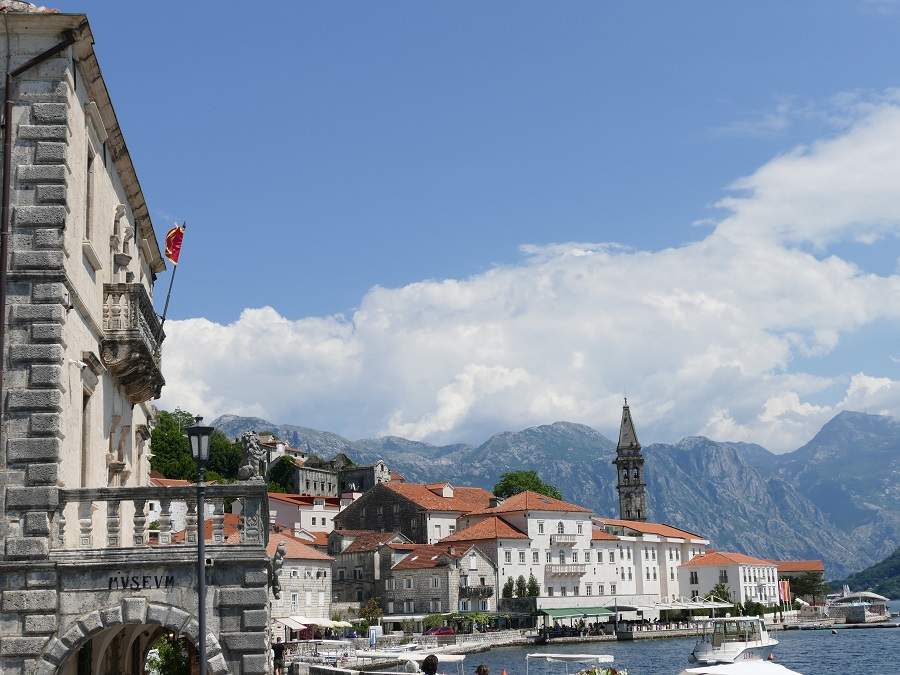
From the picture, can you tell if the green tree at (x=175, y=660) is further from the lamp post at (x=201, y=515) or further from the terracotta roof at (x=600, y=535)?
the terracotta roof at (x=600, y=535)

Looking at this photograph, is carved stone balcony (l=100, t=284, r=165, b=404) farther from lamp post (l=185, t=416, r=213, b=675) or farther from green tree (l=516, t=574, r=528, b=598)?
A: green tree (l=516, t=574, r=528, b=598)

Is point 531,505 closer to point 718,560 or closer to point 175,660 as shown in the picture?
point 718,560

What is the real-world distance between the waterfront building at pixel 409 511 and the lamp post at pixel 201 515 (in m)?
104

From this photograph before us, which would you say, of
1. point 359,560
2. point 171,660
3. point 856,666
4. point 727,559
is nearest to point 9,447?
point 171,660

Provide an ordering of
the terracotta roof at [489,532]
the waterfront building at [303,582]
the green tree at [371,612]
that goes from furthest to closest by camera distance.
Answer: the terracotta roof at [489,532], the green tree at [371,612], the waterfront building at [303,582]

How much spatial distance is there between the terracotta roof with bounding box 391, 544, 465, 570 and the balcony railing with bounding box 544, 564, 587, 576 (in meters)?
12.3

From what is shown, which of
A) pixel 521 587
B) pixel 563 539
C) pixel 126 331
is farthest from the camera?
pixel 563 539

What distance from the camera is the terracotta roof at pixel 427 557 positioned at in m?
102

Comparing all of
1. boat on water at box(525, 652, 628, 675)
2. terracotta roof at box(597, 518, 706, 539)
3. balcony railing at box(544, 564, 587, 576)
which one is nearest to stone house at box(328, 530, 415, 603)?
balcony railing at box(544, 564, 587, 576)

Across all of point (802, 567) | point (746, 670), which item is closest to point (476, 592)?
point (746, 670)

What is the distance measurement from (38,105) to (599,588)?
10943 cm

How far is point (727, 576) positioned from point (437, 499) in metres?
38.9

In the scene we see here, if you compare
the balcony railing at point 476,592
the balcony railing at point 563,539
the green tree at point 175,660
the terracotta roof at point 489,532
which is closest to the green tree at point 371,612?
the balcony railing at point 476,592

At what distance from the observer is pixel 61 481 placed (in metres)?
16.6
